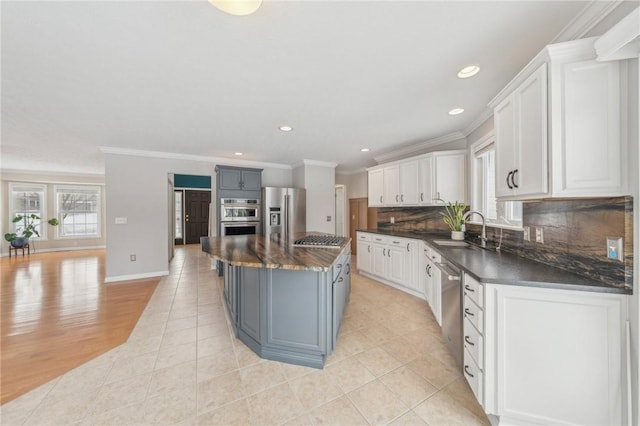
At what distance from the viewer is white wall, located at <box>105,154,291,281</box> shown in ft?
13.8

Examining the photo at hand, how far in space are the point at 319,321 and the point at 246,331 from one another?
83 cm

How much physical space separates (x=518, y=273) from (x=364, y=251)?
2.97 m

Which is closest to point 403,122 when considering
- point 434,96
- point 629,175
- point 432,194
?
point 434,96

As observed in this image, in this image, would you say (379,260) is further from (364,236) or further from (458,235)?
(458,235)

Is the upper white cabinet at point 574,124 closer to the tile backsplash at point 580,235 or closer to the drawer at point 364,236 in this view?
the tile backsplash at point 580,235

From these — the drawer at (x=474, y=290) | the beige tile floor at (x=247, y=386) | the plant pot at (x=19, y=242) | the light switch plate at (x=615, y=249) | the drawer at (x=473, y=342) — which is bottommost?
the beige tile floor at (x=247, y=386)

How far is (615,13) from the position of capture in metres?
1.24

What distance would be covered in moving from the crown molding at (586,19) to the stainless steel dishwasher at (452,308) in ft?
5.58

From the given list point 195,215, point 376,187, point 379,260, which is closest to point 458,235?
point 379,260

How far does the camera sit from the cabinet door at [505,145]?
1.62 metres

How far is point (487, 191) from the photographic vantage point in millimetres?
2945

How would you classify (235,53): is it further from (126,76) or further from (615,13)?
(615,13)

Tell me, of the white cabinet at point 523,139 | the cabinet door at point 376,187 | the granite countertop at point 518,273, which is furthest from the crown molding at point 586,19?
the cabinet door at point 376,187

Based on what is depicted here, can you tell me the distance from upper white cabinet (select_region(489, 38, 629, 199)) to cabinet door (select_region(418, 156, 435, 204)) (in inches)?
82.6
